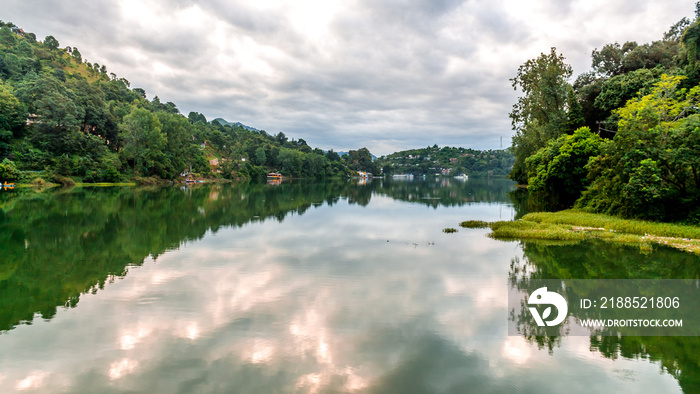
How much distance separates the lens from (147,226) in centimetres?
2741

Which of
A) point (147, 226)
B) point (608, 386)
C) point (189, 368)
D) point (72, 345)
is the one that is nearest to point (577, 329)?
point (608, 386)

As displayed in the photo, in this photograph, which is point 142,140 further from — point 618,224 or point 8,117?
point 618,224

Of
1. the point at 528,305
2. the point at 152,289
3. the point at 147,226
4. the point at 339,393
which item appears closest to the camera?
the point at 339,393

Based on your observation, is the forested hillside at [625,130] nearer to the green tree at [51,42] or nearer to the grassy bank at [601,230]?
the grassy bank at [601,230]

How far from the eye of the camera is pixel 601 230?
80.4 feet

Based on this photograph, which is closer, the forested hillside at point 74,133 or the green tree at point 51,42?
the forested hillside at point 74,133

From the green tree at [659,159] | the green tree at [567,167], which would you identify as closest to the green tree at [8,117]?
the green tree at [567,167]

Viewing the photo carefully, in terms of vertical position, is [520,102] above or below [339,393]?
above

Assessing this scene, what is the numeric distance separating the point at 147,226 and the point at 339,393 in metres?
24.7

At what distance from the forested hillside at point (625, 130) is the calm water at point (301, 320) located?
6.58 metres

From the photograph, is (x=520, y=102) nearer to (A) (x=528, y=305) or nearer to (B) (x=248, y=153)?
(A) (x=528, y=305)

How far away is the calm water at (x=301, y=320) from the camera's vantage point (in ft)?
25.7

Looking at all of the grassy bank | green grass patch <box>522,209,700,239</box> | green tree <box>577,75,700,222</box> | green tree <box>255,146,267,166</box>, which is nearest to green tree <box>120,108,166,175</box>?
green tree <box>255,146,267,166</box>

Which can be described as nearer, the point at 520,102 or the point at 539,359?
the point at 539,359
